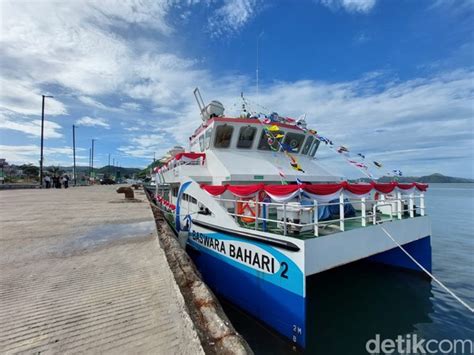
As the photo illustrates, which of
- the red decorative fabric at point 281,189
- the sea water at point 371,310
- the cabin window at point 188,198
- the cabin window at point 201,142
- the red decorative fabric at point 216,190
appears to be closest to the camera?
the sea water at point 371,310

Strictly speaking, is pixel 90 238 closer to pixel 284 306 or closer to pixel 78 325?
pixel 78 325

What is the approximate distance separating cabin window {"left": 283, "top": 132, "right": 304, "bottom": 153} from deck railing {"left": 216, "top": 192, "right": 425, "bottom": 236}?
336 centimetres

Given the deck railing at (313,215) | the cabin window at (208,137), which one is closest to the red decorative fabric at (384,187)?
the deck railing at (313,215)

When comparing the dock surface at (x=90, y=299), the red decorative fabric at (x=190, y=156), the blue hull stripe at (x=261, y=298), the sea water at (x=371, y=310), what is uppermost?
the red decorative fabric at (x=190, y=156)

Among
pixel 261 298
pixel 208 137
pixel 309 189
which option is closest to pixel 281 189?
pixel 309 189

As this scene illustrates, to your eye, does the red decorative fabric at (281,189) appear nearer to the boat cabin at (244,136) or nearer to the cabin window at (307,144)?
the boat cabin at (244,136)

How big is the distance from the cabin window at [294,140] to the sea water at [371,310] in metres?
4.88

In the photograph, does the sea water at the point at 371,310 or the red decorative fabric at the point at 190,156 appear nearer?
the sea water at the point at 371,310

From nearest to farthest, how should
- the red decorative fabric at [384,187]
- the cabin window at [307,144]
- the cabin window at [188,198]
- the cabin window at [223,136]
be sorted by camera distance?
the red decorative fabric at [384,187], the cabin window at [188,198], the cabin window at [223,136], the cabin window at [307,144]

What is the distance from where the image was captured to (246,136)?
9.84 m

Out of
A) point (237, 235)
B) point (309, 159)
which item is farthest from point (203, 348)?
point (309, 159)

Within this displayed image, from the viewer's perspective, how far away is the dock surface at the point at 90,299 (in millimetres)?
2748

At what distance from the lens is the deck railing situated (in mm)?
4730

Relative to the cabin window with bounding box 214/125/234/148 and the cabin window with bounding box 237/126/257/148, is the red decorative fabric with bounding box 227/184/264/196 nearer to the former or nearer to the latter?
the cabin window with bounding box 214/125/234/148
